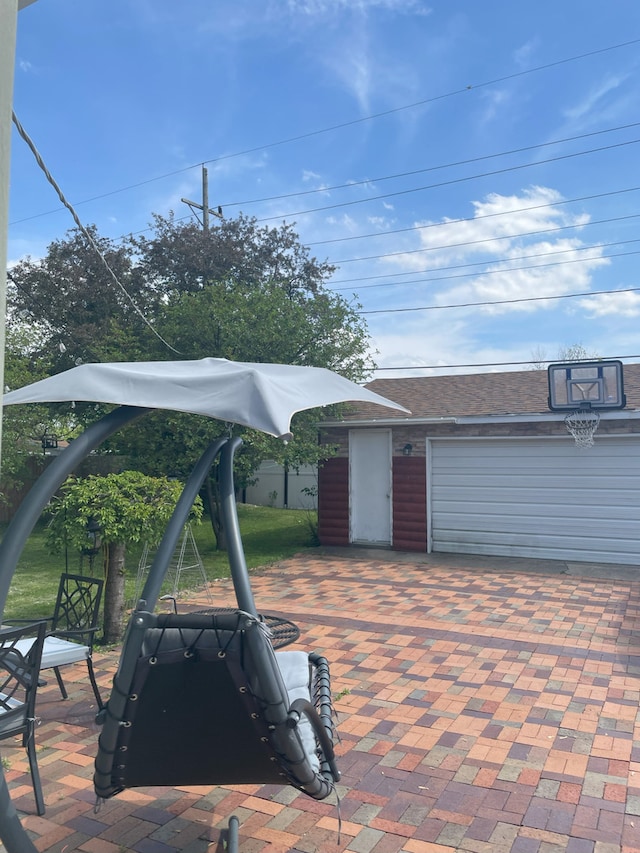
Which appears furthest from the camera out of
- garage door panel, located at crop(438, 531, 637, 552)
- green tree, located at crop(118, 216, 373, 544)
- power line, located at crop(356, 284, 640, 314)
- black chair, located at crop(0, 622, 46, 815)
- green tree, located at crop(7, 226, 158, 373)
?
green tree, located at crop(7, 226, 158, 373)

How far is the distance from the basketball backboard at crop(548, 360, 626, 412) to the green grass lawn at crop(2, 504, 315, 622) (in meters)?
5.59

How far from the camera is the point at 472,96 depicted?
13820 millimetres

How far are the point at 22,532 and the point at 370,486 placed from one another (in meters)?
9.72

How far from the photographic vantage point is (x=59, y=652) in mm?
Result: 4094

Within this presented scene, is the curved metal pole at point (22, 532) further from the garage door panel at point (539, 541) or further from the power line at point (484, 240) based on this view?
the power line at point (484, 240)

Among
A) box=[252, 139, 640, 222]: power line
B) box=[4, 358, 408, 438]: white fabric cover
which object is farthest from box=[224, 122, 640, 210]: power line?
box=[4, 358, 408, 438]: white fabric cover

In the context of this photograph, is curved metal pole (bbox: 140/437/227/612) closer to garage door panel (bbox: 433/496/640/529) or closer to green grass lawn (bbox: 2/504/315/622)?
green grass lawn (bbox: 2/504/315/622)

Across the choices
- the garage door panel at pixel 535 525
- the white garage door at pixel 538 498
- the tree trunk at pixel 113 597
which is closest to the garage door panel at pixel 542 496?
the white garage door at pixel 538 498

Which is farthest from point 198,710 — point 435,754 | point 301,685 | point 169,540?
point 435,754

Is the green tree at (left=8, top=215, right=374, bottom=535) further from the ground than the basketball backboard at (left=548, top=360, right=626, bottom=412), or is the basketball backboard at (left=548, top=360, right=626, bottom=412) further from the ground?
the green tree at (left=8, top=215, right=374, bottom=535)

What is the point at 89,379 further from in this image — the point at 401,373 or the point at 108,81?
the point at 401,373

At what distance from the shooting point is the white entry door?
11938 millimetres

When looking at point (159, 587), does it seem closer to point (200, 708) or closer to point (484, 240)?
point (200, 708)

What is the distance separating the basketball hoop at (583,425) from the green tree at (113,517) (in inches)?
269
